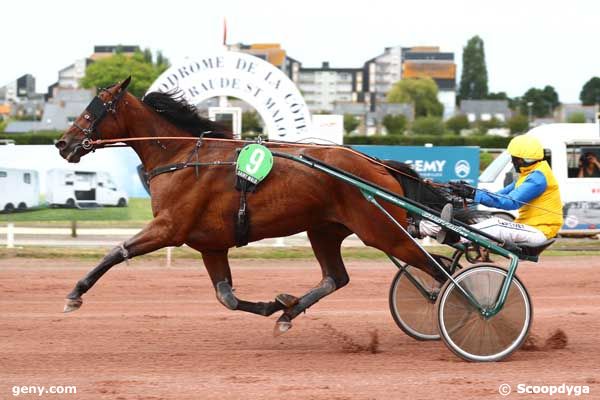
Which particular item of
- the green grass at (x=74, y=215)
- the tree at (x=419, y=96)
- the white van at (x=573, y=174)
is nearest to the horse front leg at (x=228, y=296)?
the green grass at (x=74, y=215)

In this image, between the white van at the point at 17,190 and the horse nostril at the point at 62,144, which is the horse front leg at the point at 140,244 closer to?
the horse nostril at the point at 62,144

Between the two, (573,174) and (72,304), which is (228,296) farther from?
(573,174)

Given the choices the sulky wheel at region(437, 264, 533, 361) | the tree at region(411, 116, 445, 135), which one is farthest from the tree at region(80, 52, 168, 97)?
the sulky wheel at region(437, 264, 533, 361)

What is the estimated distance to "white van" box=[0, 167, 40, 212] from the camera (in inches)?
565

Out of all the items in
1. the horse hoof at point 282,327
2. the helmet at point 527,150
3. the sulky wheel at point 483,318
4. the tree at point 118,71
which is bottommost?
the horse hoof at point 282,327

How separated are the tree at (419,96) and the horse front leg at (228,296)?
10271 centimetres

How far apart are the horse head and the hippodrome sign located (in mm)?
8484

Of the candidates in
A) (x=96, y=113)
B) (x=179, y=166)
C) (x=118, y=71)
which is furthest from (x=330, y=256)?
(x=118, y=71)

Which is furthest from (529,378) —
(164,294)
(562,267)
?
(562,267)

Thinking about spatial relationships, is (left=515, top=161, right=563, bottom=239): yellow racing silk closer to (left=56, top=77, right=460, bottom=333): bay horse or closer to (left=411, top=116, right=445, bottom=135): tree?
(left=56, top=77, right=460, bottom=333): bay horse

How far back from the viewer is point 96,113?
7.32m

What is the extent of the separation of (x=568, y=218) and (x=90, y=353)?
10666mm

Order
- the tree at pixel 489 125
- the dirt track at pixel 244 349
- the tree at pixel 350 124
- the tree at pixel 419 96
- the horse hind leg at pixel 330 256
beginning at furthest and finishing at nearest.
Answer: the tree at pixel 419 96 < the tree at pixel 350 124 < the tree at pixel 489 125 < the horse hind leg at pixel 330 256 < the dirt track at pixel 244 349

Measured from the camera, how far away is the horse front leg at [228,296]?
7.07 metres
